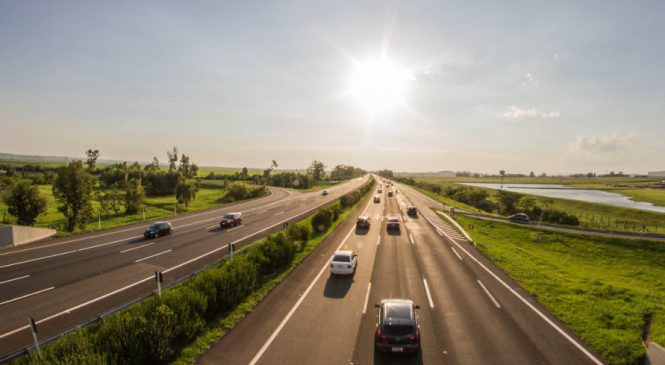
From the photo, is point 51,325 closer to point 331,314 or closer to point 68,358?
point 68,358

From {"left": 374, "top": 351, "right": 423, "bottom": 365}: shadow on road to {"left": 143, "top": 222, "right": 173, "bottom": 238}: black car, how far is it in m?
28.6

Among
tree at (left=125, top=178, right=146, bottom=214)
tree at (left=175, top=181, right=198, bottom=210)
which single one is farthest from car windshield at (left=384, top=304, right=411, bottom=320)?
tree at (left=175, top=181, right=198, bottom=210)

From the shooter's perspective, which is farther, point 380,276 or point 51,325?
point 380,276

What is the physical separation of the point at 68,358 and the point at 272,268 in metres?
12.6

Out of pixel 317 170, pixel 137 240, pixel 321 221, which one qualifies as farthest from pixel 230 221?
pixel 317 170

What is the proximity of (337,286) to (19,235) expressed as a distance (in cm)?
3039

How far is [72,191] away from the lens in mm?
35156

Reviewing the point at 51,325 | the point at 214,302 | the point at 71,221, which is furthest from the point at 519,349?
the point at 71,221

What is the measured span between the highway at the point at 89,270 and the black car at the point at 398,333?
401 inches

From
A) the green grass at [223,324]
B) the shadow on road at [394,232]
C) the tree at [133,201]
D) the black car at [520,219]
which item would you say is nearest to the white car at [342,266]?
the green grass at [223,324]

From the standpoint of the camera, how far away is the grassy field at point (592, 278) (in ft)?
43.5

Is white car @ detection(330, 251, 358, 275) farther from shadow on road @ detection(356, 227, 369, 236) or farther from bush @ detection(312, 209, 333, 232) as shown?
bush @ detection(312, 209, 333, 232)

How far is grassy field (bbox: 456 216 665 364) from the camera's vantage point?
13.2 meters

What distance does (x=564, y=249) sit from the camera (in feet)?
105
